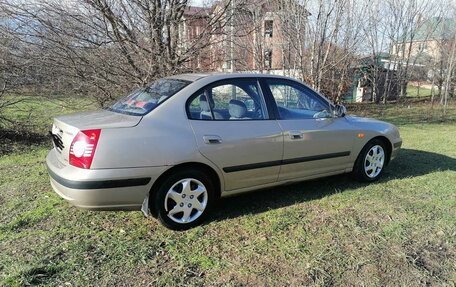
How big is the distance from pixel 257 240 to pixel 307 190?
A: 5.37 ft

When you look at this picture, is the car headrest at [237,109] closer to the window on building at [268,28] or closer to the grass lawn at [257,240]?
the grass lawn at [257,240]

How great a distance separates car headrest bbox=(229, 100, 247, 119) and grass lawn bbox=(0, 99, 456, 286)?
1.11 m

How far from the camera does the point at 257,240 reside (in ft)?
11.5

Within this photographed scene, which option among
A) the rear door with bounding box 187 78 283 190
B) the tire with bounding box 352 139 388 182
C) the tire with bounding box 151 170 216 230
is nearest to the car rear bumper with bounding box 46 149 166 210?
the tire with bounding box 151 170 216 230

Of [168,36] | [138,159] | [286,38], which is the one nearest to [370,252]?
[138,159]

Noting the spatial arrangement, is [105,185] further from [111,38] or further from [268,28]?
[268,28]

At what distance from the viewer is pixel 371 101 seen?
23.4 metres

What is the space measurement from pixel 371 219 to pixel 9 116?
7.60 m

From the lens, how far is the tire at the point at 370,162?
511cm

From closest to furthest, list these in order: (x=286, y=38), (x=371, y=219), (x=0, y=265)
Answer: (x=0, y=265) < (x=371, y=219) < (x=286, y=38)

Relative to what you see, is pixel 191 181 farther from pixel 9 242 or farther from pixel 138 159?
pixel 9 242

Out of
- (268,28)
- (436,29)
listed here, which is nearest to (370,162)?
(268,28)

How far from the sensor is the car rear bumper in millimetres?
3213

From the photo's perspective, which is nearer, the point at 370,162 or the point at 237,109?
the point at 237,109
